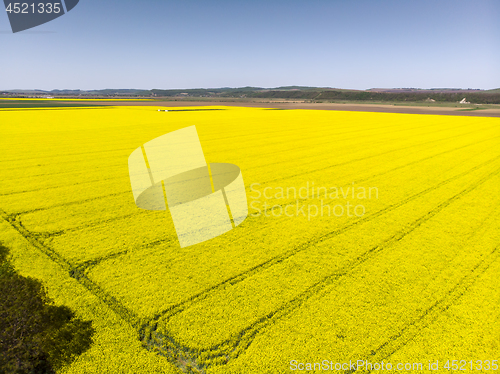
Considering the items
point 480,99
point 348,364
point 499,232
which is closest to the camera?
point 348,364

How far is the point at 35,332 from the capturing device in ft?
11.9

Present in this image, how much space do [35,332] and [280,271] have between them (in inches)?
133

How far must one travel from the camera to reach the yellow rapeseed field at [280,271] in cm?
345

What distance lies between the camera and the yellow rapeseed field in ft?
11.3

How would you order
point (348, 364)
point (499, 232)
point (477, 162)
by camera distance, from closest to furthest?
point (348, 364) → point (499, 232) → point (477, 162)

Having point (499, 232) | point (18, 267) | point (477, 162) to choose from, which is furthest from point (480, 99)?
point (18, 267)

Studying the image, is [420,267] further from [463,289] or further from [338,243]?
[338,243]

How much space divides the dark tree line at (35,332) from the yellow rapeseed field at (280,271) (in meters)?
0.17

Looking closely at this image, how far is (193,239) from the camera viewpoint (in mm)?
5984

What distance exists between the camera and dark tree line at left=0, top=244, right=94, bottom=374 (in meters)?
3.24

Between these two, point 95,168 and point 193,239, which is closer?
point 193,239

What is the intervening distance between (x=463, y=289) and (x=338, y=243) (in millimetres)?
2047

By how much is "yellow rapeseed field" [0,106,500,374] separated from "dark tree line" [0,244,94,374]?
0.17m

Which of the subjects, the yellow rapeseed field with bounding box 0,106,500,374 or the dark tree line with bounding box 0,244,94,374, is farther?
the yellow rapeseed field with bounding box 0,106,500,374
